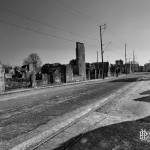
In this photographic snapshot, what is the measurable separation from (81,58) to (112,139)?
3907 cm

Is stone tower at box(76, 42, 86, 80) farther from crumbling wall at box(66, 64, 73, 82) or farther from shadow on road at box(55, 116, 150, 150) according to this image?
shadow on road at box(55, 116, 150, 150)

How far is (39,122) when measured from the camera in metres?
6.29

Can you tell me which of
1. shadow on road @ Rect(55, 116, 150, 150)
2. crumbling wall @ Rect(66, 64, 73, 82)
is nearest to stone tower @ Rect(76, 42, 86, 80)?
crumbling wall @ Rect(66, 64, 73, 82)

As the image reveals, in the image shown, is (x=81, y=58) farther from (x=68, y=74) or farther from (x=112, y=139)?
(x=112, y=139)

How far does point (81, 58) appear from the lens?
4319cm

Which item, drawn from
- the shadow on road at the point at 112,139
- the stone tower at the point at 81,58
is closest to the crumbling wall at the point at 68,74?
the stone tower at the point at 81,58

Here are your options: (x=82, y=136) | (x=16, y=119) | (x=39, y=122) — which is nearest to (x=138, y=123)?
(x=82, y=136)

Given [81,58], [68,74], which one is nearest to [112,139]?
[68,74]

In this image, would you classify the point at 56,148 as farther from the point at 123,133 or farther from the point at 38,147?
the point at 123,133

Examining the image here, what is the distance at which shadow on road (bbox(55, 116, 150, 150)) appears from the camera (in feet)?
13.6

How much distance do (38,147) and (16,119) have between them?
9.35 ft

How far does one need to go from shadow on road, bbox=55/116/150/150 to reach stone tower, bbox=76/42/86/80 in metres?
34.9

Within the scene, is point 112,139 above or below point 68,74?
below

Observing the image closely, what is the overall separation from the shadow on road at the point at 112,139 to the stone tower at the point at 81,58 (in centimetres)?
3490
